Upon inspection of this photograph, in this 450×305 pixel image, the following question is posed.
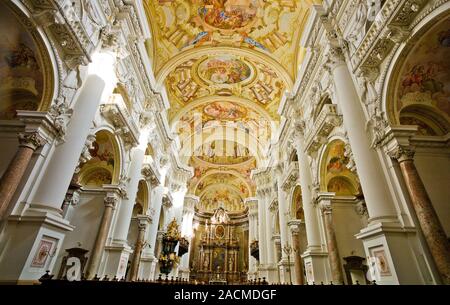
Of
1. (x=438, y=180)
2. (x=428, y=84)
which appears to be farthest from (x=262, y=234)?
(x=428, y=84)

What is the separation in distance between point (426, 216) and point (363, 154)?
1.81 metres

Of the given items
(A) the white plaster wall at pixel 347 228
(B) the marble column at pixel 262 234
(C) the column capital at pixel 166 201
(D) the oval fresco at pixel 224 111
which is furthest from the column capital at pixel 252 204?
(A) the white plaster wall at pixel 347 228

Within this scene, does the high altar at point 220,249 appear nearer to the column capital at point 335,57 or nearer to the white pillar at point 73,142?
the white pillar at point 73,142

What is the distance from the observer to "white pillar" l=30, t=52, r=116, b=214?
4996 millimetres

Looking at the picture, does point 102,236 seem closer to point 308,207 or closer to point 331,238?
point 308,207

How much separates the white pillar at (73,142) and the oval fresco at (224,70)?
28.8ft

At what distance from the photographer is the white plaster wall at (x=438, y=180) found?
18.1 ft

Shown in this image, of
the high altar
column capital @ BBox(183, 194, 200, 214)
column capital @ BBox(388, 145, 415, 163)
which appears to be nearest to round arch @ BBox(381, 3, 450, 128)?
column capital @ BBox(388, 145, 415, 163)

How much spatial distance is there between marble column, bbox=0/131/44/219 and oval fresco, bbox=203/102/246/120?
14.7 m

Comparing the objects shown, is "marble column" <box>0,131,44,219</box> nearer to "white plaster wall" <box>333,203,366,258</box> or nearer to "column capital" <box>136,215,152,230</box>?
"column capital" <box>136,215,152,230</box>

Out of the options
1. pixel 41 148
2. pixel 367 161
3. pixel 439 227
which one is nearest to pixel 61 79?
pixel 41 148

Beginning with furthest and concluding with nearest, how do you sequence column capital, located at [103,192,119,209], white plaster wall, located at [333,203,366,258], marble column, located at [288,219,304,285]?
marble column, located at [288,219,304,285]
column capital, located at [103,192,119,209]
white plaster wall, located at [333,203,366,258]

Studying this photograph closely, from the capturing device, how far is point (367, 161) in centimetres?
574
